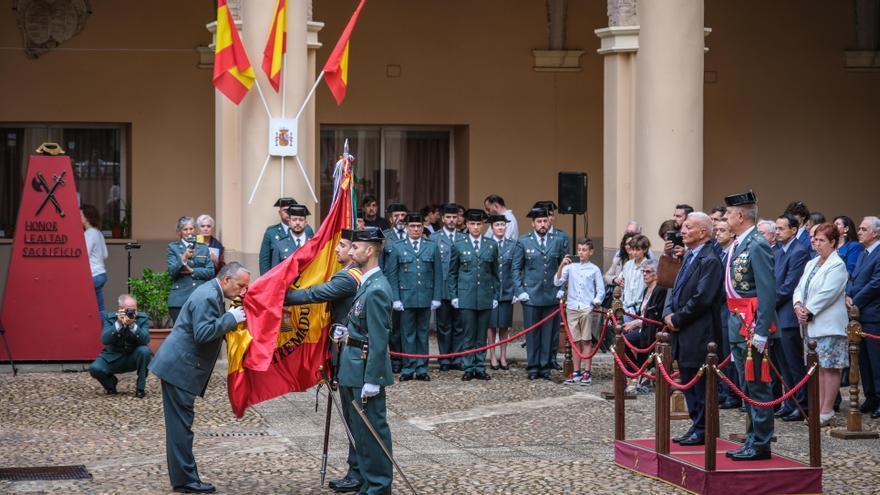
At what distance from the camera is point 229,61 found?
15.1 m

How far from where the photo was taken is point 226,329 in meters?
9.01

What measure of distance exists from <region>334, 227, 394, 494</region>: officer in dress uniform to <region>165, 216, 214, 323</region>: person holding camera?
20.0ft

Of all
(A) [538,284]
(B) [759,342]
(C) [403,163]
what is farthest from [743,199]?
(C) [403,163]

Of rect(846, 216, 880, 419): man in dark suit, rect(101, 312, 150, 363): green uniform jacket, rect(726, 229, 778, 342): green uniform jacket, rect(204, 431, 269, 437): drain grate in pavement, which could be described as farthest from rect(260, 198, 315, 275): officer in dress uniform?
rect(726, 229, 778, 342): green uniform jacket

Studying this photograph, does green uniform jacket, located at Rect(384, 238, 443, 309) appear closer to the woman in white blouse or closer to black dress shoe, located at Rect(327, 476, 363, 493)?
the woman in white blouse

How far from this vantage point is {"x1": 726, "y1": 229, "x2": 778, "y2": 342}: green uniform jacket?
9.45 meters

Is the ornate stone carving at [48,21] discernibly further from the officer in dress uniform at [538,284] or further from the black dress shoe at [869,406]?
the black dress shoe at [869,406]

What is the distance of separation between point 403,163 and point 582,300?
6.78m

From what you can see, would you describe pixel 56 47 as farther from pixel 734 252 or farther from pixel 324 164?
pixel 734 252

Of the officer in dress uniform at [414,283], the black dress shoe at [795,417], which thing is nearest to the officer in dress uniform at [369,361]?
the black dress shoe at [795,417]

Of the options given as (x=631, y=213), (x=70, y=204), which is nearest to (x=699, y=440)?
(x=631, y=213)

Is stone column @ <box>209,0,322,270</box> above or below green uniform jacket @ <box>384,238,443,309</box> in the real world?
above

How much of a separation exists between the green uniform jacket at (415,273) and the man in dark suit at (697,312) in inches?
200

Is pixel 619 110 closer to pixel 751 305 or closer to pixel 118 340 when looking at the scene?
pixel 118 340
